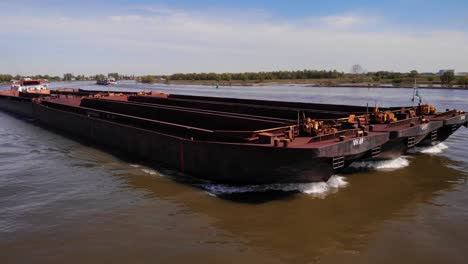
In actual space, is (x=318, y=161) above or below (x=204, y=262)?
above

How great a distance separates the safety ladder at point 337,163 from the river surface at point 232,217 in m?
0.77

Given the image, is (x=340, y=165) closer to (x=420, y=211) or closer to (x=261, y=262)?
(x=420, y=211)

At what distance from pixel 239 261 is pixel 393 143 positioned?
675 cm

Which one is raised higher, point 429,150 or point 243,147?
point 243,147

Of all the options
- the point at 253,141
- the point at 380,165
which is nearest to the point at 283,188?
the point at 253,141

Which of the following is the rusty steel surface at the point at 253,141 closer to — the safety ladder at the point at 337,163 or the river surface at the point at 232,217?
the safety ladder at the point at 337,163

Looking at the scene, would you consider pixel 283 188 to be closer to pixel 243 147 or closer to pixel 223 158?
pixel 243 147

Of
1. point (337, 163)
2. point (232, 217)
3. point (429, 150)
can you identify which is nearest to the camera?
point (232, 217)

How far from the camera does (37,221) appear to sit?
7.88 metres

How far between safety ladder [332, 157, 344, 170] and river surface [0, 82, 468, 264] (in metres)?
0.77

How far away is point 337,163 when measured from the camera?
8.52 meters

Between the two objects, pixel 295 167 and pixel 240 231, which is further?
pixel 295 167

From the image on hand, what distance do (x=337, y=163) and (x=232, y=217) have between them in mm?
2618

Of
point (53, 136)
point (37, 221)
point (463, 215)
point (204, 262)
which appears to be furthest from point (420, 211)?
point (53, 136)
